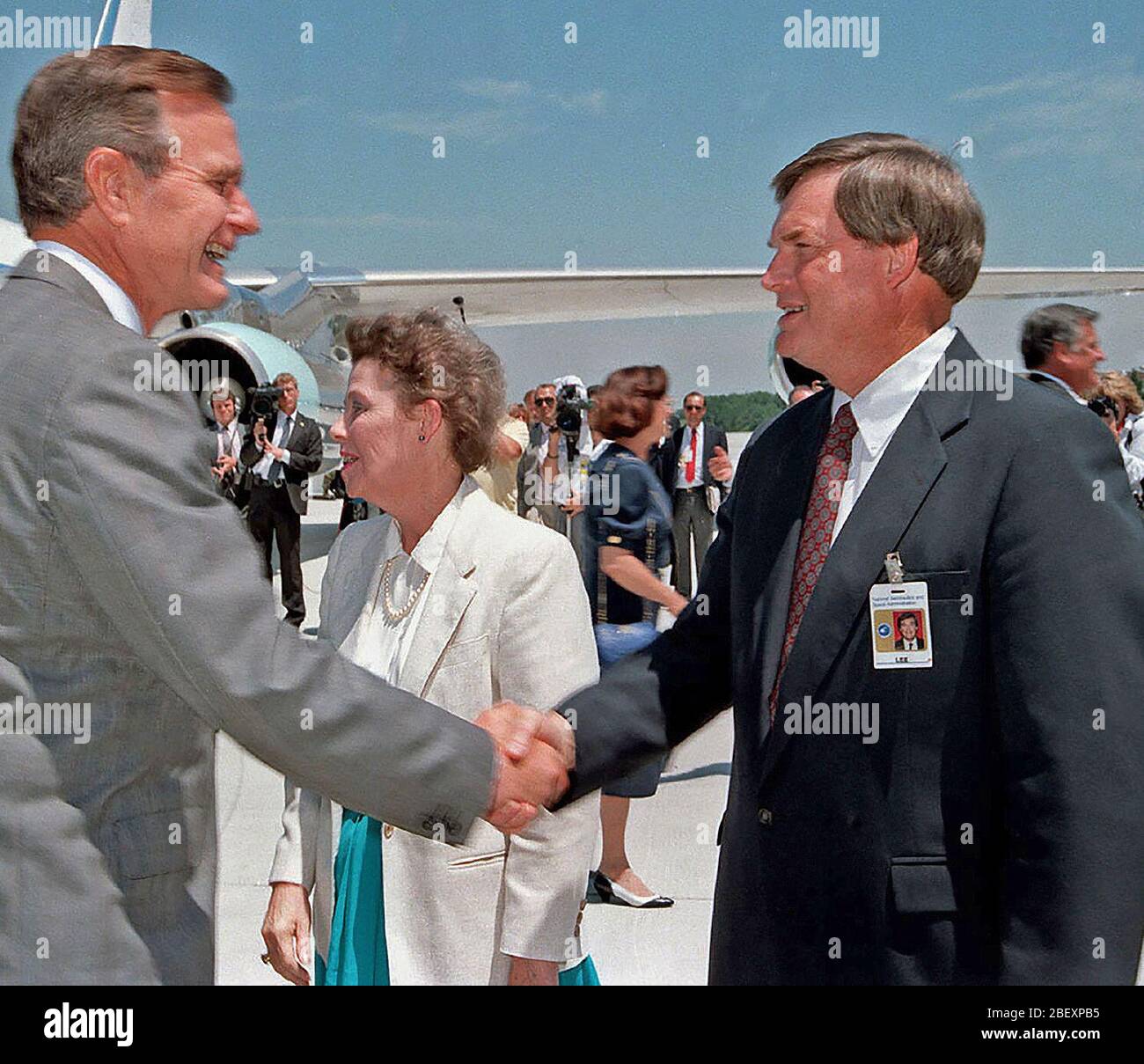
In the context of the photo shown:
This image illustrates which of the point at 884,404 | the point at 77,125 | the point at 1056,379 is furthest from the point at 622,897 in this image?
the point at 77,125

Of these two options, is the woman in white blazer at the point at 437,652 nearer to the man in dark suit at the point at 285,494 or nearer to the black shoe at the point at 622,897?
the black shoe at the point at 622,897

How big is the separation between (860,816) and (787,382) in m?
10.2

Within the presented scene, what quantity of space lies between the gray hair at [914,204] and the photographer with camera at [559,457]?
8.85 meters

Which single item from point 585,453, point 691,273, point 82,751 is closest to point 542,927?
point 82,751

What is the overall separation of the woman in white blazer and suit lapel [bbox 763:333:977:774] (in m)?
0.69

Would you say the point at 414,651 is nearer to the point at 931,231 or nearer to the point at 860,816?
the point at 860,816

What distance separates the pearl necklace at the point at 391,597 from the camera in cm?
242

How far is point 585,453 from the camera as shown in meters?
11.3

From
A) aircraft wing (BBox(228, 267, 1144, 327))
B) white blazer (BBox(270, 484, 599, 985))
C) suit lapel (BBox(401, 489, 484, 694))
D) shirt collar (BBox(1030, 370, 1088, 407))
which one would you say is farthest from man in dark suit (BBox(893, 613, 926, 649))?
aircraft wing (BBox(228, 267, 1144, 327))

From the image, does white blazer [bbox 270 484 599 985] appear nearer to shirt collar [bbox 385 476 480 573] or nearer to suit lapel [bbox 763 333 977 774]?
shirt collar [bbox 385 476 480 573]

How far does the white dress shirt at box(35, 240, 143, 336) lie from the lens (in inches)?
65.9

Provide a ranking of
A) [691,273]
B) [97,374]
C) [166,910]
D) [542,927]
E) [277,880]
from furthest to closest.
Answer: [691,273] < [277,880] < [542,927] < [166,910] < [97,374]

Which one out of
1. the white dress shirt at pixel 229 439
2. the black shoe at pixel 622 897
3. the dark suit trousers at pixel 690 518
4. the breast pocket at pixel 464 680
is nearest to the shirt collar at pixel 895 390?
the breast pocket at pixel 464 680

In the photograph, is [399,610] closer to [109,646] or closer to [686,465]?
[109,646]
